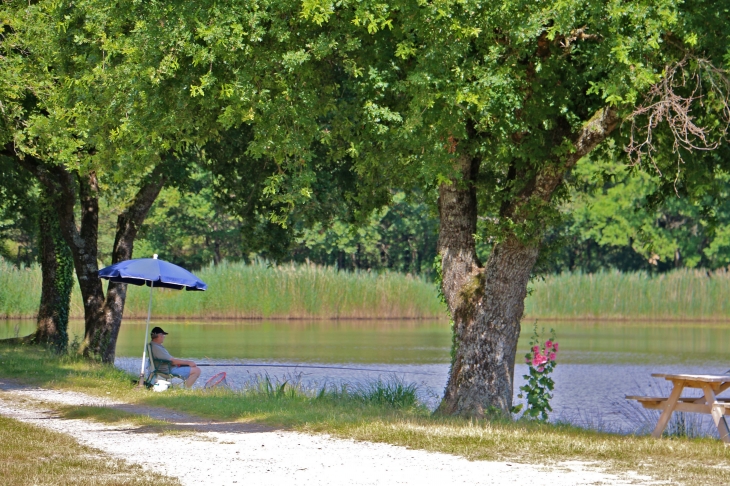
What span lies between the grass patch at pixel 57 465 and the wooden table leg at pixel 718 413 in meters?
5.81

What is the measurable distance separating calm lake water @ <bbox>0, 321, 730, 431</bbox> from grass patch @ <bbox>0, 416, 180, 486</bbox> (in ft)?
25.7

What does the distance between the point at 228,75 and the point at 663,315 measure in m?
33.6

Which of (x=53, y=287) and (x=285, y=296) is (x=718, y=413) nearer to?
(x=53, y=287)

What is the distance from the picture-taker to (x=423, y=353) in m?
30.2

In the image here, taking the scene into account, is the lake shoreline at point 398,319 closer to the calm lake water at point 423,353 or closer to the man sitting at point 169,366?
the calm lake water at point 423,353

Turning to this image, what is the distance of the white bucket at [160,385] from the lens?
17.5 metres

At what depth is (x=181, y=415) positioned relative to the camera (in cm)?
1445

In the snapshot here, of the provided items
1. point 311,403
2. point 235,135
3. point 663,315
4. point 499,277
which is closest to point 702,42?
point 499,277

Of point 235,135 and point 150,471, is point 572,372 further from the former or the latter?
point 150,471

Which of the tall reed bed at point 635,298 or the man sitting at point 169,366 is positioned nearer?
the man sitting at point 169,366

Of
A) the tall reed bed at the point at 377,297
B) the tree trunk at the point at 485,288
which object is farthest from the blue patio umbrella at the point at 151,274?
the tall reed bed at the point at 377,297

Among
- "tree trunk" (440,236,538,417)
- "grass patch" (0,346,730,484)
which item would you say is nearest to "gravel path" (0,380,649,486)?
"grass patch" (0,346,730,484)

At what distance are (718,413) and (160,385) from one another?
8953 mm

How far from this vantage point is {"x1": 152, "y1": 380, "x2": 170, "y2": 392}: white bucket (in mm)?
17508
